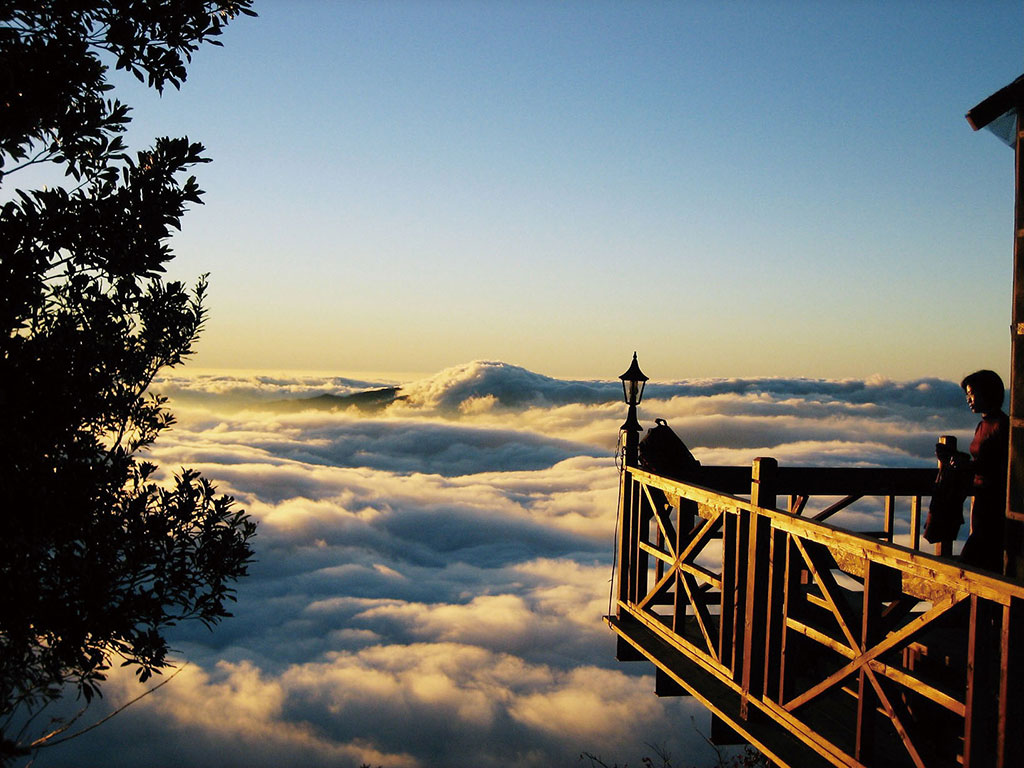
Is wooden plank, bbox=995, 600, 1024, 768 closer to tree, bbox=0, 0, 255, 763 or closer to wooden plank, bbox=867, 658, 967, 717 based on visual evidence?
wooden plank, bbox=867, 658, 967, 717

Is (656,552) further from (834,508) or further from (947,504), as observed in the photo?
(947,504)

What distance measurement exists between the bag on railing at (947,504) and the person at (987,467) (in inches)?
2.6

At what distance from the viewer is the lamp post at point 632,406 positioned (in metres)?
9.66

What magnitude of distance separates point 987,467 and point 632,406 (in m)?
4.59

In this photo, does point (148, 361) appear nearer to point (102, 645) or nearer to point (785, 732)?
Result: point (102, 645)

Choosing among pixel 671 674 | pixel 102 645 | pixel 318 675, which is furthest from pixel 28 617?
pixel 318 675

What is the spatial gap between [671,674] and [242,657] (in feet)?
559

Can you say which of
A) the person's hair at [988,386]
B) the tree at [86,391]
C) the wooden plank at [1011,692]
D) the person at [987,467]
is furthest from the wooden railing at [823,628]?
the tree at [86,391]

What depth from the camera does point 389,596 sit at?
16638cm

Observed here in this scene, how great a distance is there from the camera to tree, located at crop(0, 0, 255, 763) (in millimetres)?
5141

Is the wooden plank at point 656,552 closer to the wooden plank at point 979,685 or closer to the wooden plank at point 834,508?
the wooden plank at point 834,508

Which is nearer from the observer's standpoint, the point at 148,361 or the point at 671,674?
the point at 148,361

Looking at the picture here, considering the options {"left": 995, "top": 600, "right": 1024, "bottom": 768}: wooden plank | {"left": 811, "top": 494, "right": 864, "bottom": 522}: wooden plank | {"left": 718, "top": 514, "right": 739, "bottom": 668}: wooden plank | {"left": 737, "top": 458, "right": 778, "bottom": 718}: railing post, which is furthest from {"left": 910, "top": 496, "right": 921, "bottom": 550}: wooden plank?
{"left": 995, "top": 600, "right": 1024, "bottom": 768}: wooden plank

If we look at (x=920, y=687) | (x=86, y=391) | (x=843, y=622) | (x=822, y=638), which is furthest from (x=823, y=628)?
(x=86, y=391)
